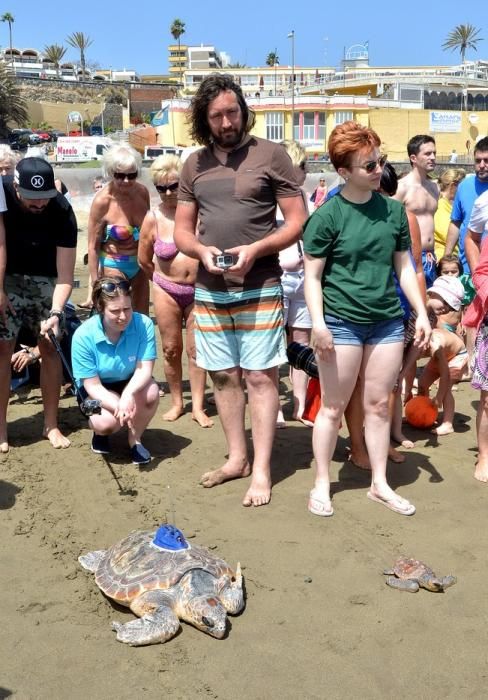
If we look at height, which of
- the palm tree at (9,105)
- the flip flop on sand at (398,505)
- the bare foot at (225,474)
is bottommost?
the flip flop on sand at (398,505)

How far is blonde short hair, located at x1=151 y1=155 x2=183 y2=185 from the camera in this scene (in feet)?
16.4

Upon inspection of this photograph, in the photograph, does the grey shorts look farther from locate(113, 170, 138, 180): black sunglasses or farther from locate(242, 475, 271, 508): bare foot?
locate(242, 475, 271, 508): bare foot

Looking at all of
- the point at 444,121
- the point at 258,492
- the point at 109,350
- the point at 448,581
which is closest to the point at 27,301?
→ the point at 109,350

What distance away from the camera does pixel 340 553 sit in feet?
11.2

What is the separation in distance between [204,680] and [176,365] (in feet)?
9.77

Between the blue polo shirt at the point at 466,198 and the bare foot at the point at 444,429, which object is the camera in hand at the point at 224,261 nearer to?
the bare foot at the point at 444,429

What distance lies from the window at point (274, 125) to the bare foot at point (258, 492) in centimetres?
5129

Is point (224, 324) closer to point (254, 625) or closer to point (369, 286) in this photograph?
point (369, 286)

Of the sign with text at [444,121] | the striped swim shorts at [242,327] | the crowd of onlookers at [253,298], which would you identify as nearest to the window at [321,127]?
the sign with text at [444,121]

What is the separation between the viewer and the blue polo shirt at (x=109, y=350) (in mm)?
4371

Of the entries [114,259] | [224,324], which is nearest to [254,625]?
[224,324]

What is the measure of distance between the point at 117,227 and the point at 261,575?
3.28 metres

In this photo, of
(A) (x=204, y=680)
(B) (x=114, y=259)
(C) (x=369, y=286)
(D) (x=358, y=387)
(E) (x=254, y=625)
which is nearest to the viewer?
(A) (x=204, y=680)

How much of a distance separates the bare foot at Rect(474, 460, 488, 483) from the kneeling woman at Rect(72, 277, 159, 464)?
199 centimetres
